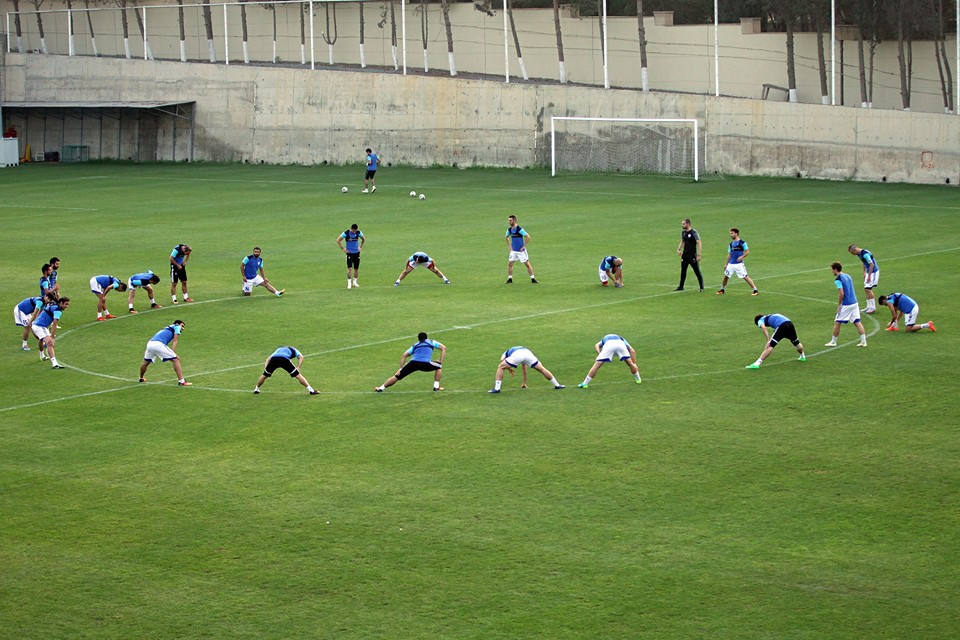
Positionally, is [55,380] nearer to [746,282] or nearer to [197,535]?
[197,535]

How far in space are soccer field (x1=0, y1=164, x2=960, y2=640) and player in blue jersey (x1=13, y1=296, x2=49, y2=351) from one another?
0.57m

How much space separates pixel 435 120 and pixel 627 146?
12.6 meters

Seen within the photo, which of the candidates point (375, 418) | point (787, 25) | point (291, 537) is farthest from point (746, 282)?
point (787, 25)

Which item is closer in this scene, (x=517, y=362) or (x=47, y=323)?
(x=517, y=362)

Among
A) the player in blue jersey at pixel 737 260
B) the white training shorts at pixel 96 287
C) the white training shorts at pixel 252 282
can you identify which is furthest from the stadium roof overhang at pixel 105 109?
the player in blue jersey at pixel 737 260

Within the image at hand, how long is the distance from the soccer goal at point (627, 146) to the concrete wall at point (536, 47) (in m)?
3.78

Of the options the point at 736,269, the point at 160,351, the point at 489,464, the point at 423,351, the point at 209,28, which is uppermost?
the point at 209,28

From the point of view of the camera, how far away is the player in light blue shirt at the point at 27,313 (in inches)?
1155

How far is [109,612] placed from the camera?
15.1m

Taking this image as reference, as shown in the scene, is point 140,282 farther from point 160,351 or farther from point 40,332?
point 160,351

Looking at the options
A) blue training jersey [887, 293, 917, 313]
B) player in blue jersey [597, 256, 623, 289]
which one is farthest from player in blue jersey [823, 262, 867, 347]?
player in blue jersey [597, 256, 623, 289]

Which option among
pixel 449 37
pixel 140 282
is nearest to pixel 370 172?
pixel 449 37

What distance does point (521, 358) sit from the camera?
942 inches

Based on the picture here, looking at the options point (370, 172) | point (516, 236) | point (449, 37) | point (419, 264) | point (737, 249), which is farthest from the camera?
point (449, 37)
